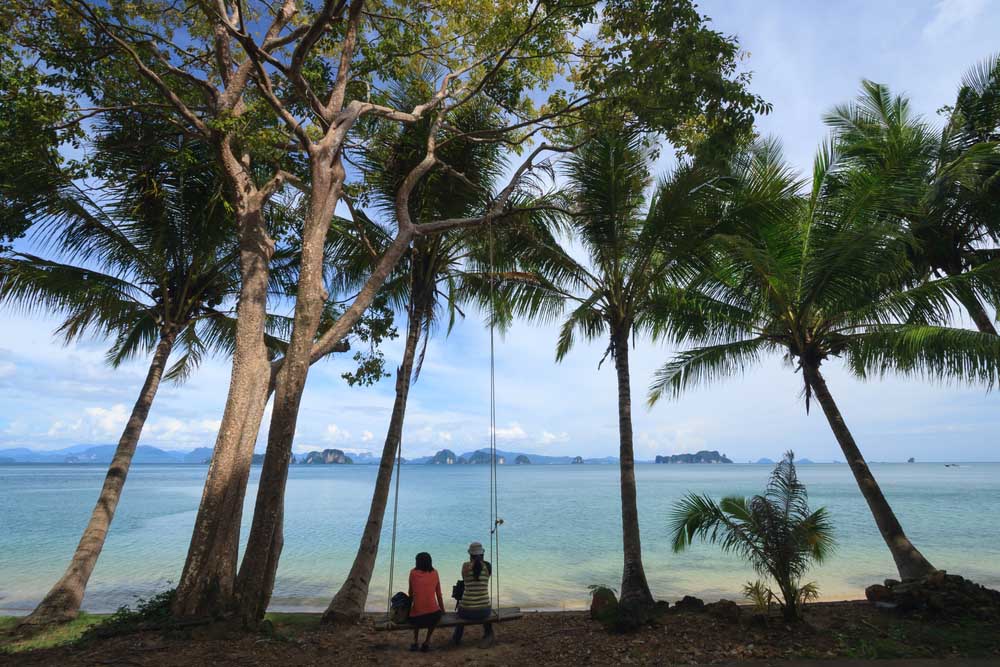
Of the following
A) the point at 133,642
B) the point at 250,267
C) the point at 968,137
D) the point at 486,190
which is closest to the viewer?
the point at 133,642

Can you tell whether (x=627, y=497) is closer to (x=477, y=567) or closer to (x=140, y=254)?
(x=477, y=567)

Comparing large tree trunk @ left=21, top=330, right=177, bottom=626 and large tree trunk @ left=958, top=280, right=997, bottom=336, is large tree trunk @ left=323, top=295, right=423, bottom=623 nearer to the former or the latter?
large tree trunk @ left=21, top=330, right=177, bottom=626

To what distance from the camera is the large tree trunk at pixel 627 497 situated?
7.57 m

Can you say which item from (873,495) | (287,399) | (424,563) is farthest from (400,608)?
(873,495)

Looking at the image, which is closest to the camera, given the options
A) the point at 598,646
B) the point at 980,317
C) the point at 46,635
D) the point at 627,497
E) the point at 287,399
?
the point at 598,646

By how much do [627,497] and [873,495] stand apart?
365 cm

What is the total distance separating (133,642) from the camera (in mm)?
5406

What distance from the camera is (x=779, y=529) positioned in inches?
255

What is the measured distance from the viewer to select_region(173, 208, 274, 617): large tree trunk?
618 centimetres

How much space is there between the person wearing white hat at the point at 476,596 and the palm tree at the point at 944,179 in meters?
7.66

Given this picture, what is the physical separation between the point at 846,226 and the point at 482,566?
7.18m

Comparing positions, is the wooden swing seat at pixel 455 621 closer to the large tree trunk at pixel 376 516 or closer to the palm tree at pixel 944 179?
the large tree trunk at pixel 376 516

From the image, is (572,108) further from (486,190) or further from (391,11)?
(391,11)

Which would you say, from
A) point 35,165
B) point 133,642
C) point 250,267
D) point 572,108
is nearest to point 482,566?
point 133,642
